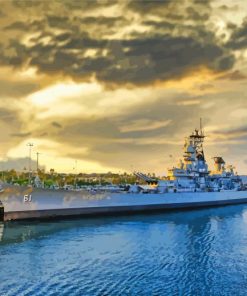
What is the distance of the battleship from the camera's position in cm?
4909

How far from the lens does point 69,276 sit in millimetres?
22172

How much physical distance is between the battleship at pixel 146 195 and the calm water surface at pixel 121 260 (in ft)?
18.9

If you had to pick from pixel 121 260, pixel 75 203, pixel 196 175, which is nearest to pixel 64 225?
pixel 75 203

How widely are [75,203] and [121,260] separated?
88.7ft

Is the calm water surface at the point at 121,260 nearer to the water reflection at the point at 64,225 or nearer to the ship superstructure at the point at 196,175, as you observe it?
the water reflection at the point at 64,225

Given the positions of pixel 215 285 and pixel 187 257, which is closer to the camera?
pixel 215 285

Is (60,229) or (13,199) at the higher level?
(13,199)

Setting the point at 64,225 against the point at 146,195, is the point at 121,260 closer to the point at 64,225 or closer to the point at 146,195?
the point at 64,225

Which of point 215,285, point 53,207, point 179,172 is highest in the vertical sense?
point 179,172

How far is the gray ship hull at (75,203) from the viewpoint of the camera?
48769 mm

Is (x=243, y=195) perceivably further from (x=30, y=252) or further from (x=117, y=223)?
(x=30, y=252)

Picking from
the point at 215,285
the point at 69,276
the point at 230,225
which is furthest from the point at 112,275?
the point at 230,225

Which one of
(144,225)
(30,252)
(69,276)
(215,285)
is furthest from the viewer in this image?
(144,225)

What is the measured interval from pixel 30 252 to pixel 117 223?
19.0m
